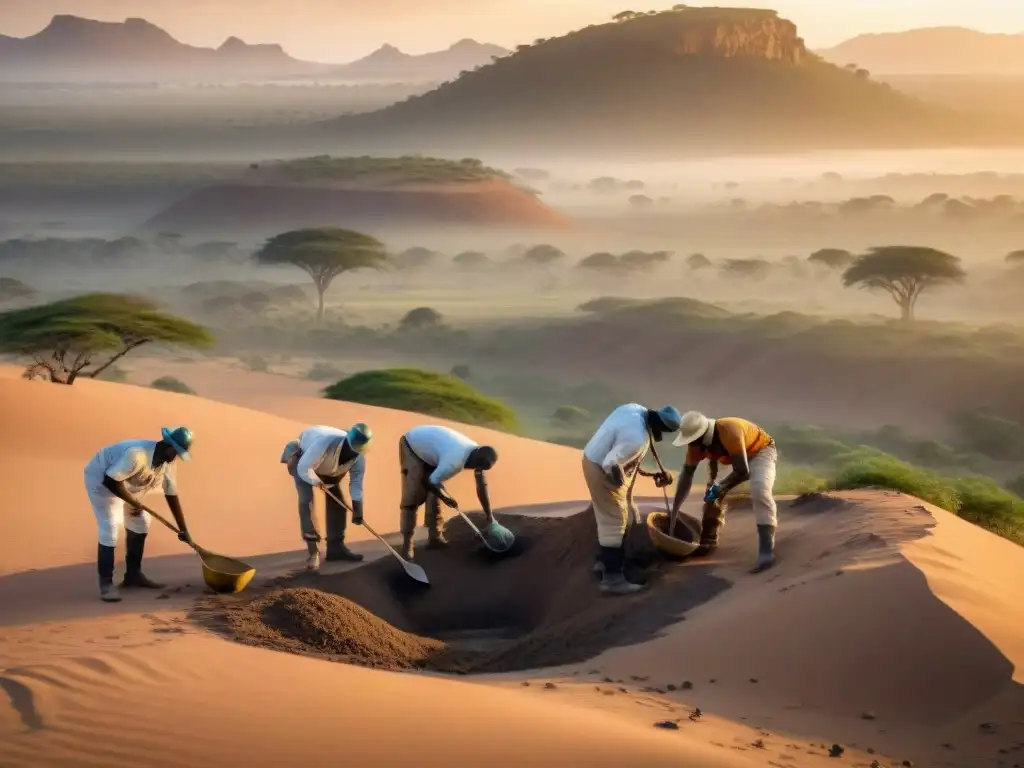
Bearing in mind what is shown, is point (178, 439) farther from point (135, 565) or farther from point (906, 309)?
point (906, 309)

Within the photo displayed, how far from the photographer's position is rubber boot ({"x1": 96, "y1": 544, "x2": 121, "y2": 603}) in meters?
9.80

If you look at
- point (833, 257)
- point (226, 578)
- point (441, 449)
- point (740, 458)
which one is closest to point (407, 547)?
point (441, 449)

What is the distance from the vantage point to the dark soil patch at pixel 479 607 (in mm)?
8773

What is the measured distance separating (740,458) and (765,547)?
0.74 metres

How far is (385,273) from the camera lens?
232ft

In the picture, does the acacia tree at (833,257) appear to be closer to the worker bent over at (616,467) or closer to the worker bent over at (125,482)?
the worker bent over at (616,467)

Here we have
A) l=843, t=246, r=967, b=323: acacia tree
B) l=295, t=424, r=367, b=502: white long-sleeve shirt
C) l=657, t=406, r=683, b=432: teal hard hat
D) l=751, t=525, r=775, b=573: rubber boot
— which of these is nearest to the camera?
l=657, t=406, r=683, b=432: teal hard hat

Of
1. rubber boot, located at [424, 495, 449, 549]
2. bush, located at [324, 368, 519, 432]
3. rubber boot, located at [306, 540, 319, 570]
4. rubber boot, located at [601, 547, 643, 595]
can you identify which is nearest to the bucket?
rubber boot, located at [306, 540, 319, 570]

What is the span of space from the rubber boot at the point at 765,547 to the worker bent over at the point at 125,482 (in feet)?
13.8

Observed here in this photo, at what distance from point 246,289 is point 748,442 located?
185 feet

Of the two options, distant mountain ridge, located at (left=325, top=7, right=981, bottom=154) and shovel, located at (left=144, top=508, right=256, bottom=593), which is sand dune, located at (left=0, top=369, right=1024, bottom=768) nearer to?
shovel, located at (left=144, top=508, right=256, bottom=593)

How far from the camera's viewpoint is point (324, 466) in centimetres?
1067

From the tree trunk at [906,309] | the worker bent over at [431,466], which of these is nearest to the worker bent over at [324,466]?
the worker bent over at [431,466]

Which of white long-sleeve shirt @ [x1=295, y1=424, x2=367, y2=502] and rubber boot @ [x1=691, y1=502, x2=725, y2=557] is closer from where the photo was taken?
white long-sleeve shirt @ [x1=295, y1=424, x2=367, y2=502]
